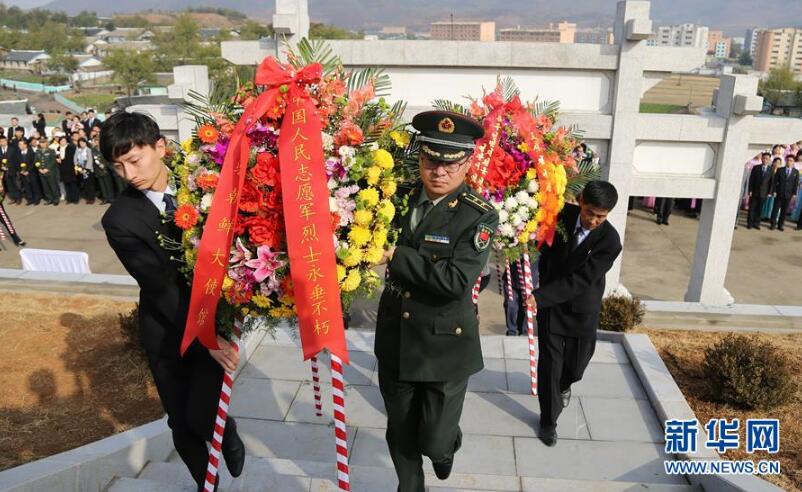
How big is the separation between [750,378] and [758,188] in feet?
35.4

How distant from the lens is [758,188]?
14477 mm

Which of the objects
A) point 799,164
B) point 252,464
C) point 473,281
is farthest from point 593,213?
point 799,164

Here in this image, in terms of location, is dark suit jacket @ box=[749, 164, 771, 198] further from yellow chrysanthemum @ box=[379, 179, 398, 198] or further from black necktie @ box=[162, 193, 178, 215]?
black necktie @ box=[162, 193, 178, 215]

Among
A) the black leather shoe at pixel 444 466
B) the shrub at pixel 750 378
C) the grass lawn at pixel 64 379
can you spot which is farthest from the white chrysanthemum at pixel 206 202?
the shrub at pixel 750 378

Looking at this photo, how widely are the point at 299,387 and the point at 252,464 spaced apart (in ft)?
5.19

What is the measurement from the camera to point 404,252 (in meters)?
3.10

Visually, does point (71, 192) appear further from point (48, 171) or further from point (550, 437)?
point (550, 437)

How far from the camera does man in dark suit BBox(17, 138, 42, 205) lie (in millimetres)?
15234

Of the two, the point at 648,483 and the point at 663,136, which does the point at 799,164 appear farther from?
the point at 648,483

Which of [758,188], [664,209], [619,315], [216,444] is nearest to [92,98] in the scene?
[664,209]

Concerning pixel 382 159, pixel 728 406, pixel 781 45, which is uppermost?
pixel 781 45

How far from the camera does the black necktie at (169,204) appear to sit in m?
3.20

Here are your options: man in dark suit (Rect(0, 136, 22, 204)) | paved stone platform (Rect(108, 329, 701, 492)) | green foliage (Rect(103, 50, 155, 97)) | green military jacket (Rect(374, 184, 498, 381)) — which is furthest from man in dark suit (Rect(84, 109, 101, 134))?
green foliage (Rect(103, 50, 155, 97))

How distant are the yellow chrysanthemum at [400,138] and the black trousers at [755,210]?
45.3 feet
